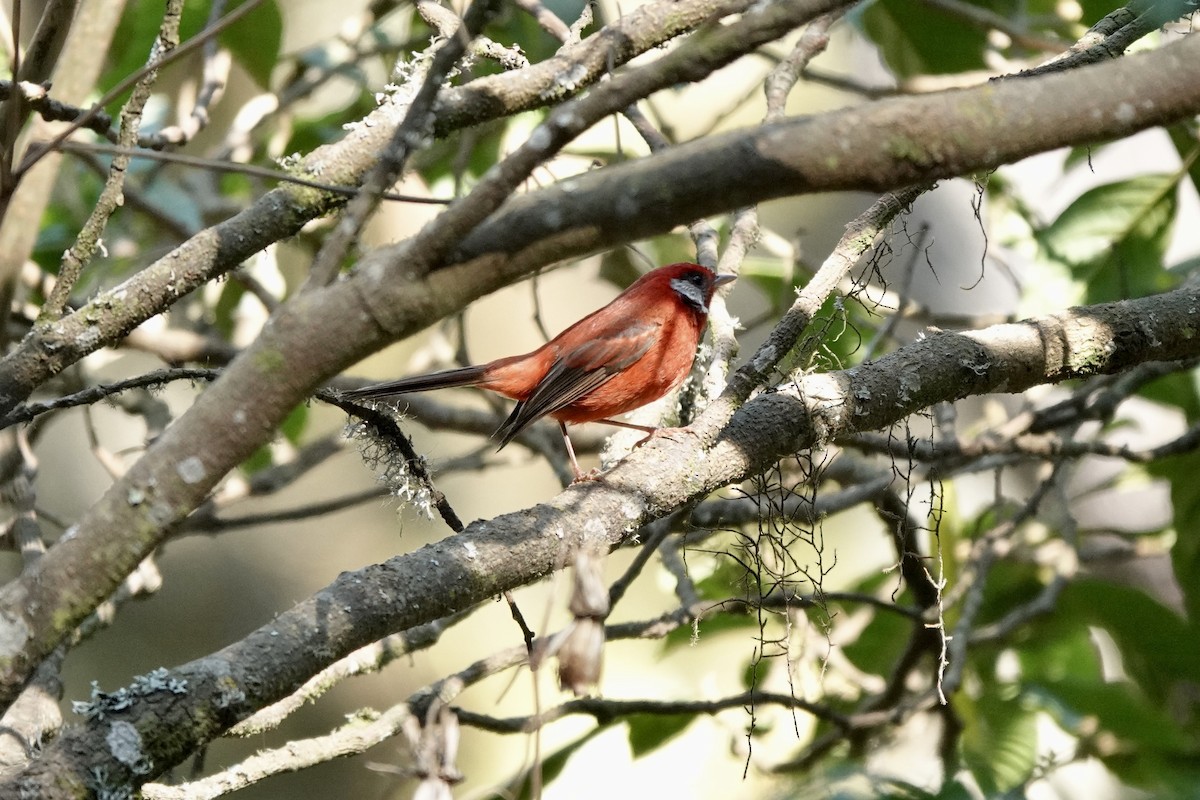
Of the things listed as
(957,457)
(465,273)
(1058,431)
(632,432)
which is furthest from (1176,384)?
(465,273)

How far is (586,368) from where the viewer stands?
452cm

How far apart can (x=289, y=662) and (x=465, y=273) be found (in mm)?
847

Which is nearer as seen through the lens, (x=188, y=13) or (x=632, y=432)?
(x=632, y=432)

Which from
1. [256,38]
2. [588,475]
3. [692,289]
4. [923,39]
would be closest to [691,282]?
[692,289]

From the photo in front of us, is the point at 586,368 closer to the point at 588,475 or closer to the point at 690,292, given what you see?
the point at 690,292

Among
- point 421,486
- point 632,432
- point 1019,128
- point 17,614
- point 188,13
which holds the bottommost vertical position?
point 17,614

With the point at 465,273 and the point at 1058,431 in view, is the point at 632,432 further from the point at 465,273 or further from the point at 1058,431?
the point at 465,273

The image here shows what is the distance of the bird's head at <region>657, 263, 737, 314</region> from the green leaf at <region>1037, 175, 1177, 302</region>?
4.47ft

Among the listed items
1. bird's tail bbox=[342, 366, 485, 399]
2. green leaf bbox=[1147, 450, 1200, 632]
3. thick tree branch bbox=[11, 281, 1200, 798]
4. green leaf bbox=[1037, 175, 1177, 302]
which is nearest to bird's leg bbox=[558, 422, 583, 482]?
bird's tail bbox=[342, 366, 485, 399]

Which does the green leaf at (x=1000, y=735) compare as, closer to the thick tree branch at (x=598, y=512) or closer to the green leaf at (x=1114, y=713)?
the green leaf at (x=1114, y=713)

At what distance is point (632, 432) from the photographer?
13.3 ft

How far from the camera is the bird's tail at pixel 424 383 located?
4.00m

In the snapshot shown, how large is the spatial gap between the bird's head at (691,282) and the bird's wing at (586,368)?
0.19 m

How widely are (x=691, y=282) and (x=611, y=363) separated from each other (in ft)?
1.47
